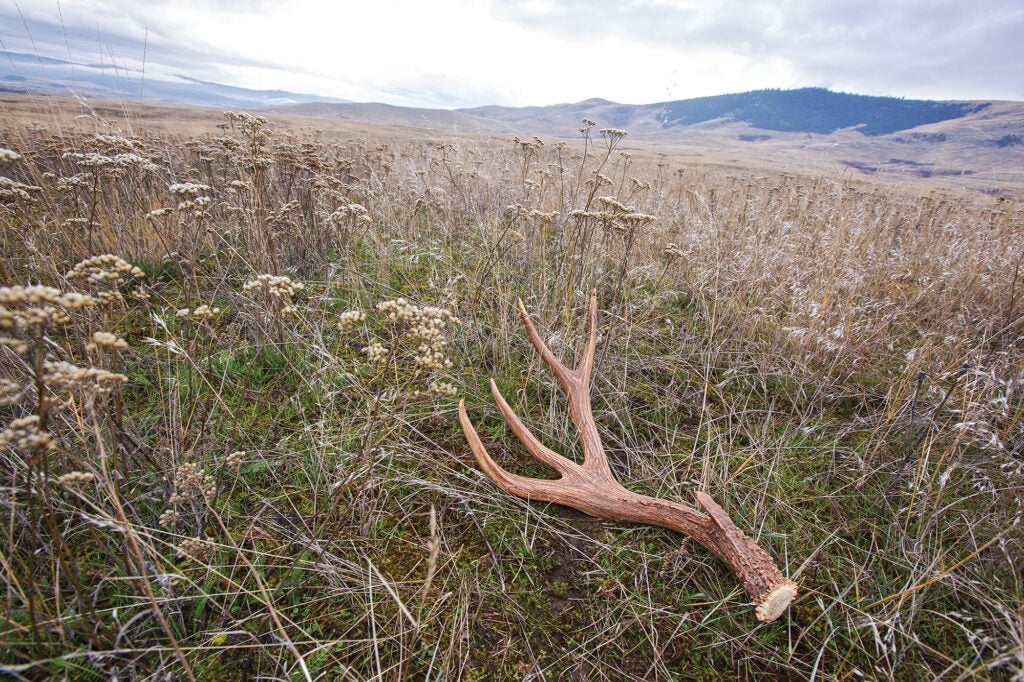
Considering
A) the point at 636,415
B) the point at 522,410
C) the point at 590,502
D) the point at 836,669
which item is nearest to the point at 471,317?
the point at 522,410

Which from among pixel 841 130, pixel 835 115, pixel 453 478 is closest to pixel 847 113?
pixel 835 115

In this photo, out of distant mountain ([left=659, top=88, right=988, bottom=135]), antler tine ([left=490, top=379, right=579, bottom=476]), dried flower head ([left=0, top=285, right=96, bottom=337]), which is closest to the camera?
dried flower head ([left=0, top=285, right=96, bottom=337])

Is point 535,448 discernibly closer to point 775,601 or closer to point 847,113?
point 775,601

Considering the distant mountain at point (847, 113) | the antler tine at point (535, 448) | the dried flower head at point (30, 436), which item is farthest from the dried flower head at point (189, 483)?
the distant mountain at point (847, 113)

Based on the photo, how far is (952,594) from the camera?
1806 millimetres

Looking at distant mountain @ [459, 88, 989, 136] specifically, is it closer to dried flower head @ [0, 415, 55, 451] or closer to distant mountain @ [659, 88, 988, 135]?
distant mountain @ [659, 88, 988, 135]

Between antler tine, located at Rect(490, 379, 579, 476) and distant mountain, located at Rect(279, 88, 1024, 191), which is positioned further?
distant mountain, located at Rect(279, 88, 1024, 191)

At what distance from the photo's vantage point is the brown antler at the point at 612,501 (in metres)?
1.69

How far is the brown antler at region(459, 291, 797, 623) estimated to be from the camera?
5.56 feet

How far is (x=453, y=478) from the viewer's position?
2.28 m

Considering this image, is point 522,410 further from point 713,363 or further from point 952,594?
point 952,594

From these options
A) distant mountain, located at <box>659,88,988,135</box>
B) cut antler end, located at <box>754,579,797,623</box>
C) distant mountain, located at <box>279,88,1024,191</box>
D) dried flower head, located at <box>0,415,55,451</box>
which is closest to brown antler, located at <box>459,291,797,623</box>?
cut antler end, located at <box>754,579,797,623</box>

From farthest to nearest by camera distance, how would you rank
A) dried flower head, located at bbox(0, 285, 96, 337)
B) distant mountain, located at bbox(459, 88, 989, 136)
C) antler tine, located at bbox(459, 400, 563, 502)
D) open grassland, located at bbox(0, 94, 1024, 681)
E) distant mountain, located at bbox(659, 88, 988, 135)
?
distant mountain, located at bbox(459, 88, 989, 136) < distant mountain, located at bbox(659, 88, 988, 135) < antler tine, located at bbox(459, 400, 563, 502) < open grassland, located at bbox(0, 94, 1024, 681) < dried flower head, located at bbox(0, 285, 96, 337)

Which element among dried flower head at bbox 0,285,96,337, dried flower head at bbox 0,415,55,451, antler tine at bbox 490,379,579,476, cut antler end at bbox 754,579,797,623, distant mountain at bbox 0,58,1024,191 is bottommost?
cut antler end at bbox 754,579,797,623
